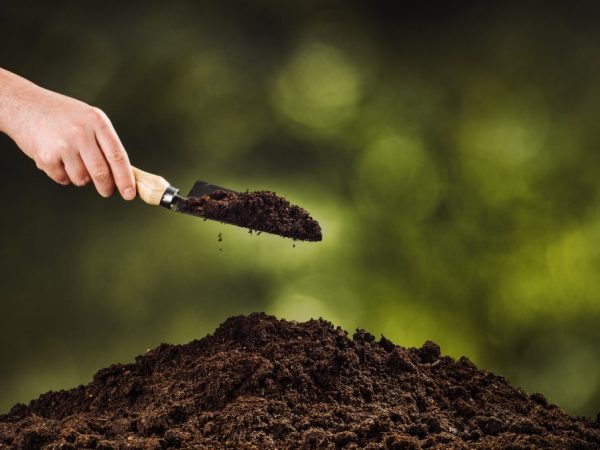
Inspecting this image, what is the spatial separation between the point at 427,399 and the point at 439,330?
1057 millimetres

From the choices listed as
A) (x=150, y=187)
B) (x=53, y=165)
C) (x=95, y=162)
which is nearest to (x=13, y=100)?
(x=53, y=165)

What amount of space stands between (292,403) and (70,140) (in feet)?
3.57

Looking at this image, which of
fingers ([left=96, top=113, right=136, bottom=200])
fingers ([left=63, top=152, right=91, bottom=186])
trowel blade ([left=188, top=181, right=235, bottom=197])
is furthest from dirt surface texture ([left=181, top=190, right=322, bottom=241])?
fingers ([left=63, top=152, right=91, bottom=186])

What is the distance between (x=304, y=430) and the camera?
241 centimetres

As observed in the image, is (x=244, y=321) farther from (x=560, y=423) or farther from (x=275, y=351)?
(x=560, y=423)

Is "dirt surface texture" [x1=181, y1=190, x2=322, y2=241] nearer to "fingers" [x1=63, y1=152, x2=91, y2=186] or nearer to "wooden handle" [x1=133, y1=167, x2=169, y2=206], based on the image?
"wooden handle" [x1=133, y1=167, x2=169, y2=206]

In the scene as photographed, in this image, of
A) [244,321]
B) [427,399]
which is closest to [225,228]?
[244,321]

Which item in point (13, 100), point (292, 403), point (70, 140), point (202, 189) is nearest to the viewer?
point (292, 403)

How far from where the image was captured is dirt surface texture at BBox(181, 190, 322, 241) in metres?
2.79

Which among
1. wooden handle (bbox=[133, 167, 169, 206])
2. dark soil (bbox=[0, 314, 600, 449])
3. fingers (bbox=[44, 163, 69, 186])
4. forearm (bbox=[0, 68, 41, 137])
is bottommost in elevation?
dark soil (bbox=[0, 314, 600, 449])

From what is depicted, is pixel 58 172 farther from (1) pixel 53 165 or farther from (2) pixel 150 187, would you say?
(2) pixel 150 187

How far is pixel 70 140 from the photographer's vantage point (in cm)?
269

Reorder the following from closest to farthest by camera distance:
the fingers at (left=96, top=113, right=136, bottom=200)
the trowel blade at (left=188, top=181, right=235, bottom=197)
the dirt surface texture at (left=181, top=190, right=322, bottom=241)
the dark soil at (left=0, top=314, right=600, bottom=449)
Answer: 1. the dark soil at (left=0, top=314, right=600, bottom=449)
2. the fingers at (left=96, top=113, right=136, bottom=200)
3. the dirt surface texture at (left=181, top=190, right=322, bottom=241)
4. the trowel blade at (left=188, top=181, right=235, bottom=197)

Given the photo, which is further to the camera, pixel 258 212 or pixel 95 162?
pixel 258 212
